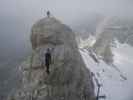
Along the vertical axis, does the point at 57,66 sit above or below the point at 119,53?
above

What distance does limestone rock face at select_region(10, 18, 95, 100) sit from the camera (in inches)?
946

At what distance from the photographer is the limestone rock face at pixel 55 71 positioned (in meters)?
24.0

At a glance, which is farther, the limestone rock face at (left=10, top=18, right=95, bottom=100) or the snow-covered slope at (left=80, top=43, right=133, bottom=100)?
Result: the snow-covered slope at (left=80, top=43, right=133, bottom=100)

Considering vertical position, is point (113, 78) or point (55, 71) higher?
point (55, 71)

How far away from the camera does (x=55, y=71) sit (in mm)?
24859

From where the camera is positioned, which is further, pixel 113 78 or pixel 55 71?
pixel 113 78

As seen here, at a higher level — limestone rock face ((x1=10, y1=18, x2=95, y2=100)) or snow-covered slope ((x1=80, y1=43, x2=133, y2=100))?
limestone rock face ((x1=10, y1=18, x2=95, y2=100))

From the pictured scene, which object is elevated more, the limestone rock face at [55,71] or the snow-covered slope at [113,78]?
the limestone rock face at [55,71]

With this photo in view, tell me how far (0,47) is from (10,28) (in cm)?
2375

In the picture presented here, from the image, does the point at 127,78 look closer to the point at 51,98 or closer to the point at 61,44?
the point at 61,44

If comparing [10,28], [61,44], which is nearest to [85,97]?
[61,44]

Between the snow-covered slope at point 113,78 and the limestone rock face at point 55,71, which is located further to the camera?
the snow-covered slope at point 113,78

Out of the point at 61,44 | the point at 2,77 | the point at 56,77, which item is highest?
the point at 61,44

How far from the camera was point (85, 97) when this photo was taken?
26.3m
